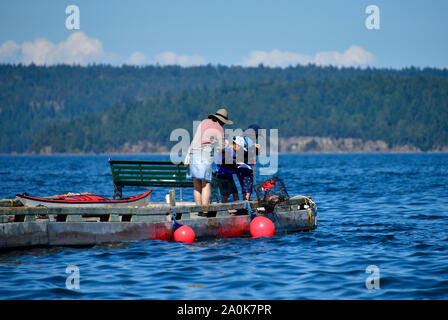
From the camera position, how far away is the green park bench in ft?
53.1

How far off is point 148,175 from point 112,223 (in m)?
2.55

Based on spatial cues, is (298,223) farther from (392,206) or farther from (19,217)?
(392,206)

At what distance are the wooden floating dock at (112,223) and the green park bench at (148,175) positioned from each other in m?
1.32

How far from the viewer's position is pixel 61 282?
11250mm

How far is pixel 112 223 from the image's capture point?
1418 cm

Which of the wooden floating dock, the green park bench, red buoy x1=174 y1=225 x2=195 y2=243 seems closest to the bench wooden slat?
the green park bench

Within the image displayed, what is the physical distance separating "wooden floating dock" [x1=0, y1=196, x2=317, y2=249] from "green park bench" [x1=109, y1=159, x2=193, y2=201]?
52.1 inches

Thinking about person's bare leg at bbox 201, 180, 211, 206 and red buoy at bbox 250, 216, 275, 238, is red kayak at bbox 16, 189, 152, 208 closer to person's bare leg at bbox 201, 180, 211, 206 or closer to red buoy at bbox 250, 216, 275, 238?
person's bare leg at bbox 201, 180, 211, 206

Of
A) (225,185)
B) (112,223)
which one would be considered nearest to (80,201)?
(112,223)

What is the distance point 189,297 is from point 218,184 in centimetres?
593

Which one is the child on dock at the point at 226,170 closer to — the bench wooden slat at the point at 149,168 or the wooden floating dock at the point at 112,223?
the wooden floating dock at the point at 112,223

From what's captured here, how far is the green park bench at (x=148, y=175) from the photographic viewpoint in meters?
16.2

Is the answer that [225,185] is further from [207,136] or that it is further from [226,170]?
[207,136]
